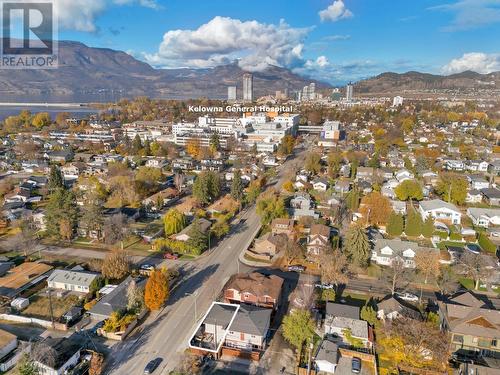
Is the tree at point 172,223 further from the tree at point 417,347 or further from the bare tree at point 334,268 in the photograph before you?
the tree at point 417,347

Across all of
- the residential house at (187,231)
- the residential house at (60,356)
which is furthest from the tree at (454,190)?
the residential house at (60,356)

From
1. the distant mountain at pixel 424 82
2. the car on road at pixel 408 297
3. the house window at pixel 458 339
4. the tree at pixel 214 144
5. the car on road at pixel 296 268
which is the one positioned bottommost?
the house window at pixel 458 339

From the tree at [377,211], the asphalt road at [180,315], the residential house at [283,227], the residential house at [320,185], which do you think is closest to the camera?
the asphalt road at [180,315]

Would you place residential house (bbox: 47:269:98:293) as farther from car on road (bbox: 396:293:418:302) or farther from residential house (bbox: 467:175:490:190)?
residential house (bbox: 467:175:490:190)

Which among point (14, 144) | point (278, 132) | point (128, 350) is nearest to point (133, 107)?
point (14, 144)

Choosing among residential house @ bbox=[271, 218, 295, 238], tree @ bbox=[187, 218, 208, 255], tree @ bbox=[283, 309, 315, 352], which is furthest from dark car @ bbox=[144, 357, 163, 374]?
residential house @ bbox=[271, 218, 295, 238]

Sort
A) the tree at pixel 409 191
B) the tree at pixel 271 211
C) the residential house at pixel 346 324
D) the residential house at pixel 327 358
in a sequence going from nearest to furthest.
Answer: the residential house at pixel 327 358 → the residential house at pixel 346 324 → the tree at pixel 271 211 → the tree at pixel 409 191

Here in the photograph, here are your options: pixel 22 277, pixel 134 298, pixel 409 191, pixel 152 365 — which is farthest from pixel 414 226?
pixel 22 277
